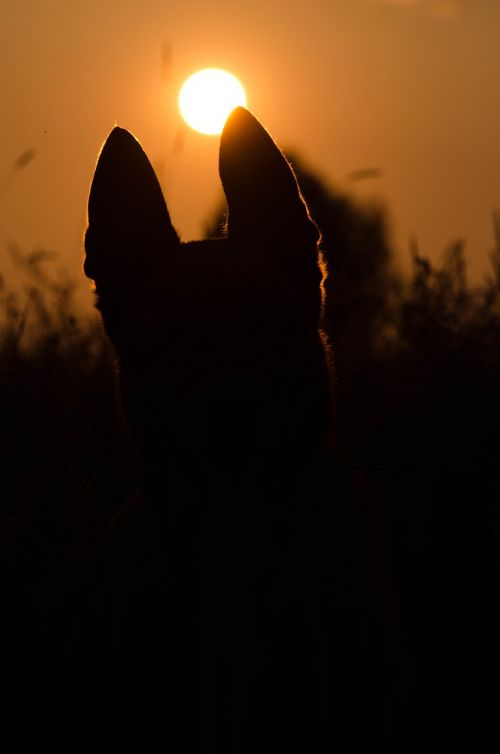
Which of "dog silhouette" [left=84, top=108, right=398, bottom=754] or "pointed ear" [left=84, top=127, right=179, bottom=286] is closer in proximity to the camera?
"dog silhouette" [left=84, top=108, right=398, bottom=754]

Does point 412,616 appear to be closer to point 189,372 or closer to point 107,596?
point 107,596

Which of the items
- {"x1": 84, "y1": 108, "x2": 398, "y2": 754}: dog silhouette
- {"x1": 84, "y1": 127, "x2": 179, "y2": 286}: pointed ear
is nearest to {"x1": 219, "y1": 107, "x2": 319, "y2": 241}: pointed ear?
{"x1": 84, "y1": 108, "x2": 398, "y2": 754}: dog silhouette

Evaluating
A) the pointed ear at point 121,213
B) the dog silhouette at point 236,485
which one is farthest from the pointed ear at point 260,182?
the pointed ear at point 121,213

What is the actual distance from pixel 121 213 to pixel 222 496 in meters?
0.65

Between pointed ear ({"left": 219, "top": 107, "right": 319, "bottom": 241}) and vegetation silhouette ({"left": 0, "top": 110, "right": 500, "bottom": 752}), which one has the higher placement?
pointed ear ({"left": 219, "top": 107, "right": 319, "bottom": 241})

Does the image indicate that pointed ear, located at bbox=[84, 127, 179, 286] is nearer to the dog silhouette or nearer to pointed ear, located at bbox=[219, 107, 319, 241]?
the dog silhouette

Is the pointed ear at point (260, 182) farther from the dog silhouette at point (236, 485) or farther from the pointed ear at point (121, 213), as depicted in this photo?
the pointed ear at point (121, 213)

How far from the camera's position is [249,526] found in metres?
2.04

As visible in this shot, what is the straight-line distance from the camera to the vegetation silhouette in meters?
2.28

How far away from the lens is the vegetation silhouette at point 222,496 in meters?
2.28

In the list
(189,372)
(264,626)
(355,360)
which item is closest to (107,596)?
(264,626)

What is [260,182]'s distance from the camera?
222 centimetres

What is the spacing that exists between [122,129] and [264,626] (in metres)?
1.11

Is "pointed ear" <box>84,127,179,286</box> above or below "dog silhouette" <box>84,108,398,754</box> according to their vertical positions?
→ above
